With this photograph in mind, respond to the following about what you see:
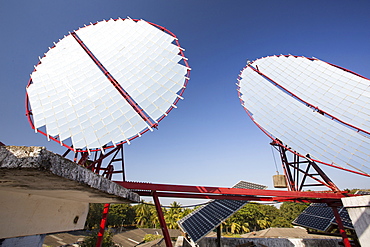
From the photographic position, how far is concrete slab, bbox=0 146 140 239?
163cm

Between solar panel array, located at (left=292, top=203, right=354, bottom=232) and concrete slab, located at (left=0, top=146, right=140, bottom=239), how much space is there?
516 inches

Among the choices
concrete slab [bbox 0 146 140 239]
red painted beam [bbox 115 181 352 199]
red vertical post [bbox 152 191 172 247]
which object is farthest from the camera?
red painted beam [bbox 115 181 352 199]

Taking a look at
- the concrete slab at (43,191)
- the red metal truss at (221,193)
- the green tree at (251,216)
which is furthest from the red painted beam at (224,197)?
the green tree at (251,216)

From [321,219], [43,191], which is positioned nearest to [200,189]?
[43,191]

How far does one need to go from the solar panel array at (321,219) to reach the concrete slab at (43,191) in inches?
516

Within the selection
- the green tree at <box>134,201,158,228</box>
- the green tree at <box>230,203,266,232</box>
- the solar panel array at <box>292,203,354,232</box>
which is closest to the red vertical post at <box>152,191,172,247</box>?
the solar panel array at <box>292,203,354,232</box>

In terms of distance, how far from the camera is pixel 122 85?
9430 mm

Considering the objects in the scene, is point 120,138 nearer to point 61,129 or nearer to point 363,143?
point 61,129

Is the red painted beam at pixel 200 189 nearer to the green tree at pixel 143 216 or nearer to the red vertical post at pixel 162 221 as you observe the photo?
the red vertical post at pixel 162 221

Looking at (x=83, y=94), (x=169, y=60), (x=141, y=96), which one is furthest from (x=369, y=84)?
(x=83, y=94)

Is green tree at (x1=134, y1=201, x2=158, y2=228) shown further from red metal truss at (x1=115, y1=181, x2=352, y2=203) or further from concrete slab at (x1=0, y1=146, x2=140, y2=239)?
concrete slab at (x1=0, y1=146, x2=140, y2=239)

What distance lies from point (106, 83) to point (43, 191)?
7.33m

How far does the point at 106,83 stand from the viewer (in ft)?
31.0

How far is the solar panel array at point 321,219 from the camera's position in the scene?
12.1 meters
